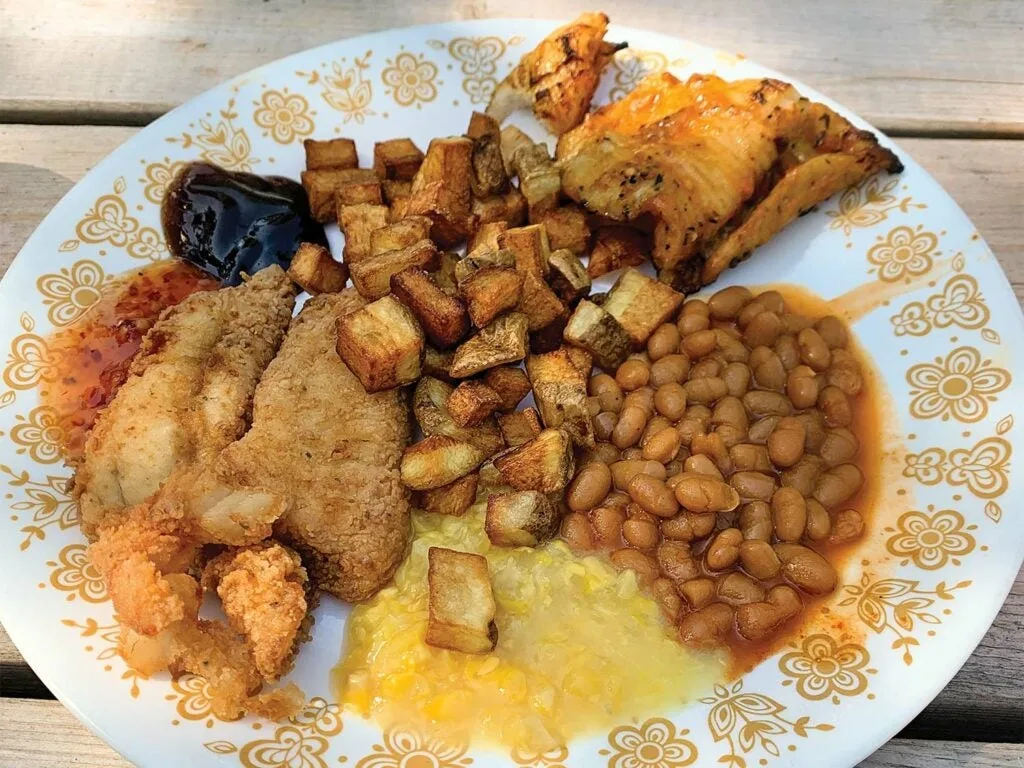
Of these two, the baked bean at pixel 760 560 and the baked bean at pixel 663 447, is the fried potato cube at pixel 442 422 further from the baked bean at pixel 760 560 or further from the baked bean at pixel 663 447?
the baked bean at pixel 760 560

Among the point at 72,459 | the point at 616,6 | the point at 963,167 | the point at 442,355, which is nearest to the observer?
the point at 72,459

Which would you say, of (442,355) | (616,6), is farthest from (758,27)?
(442,355)

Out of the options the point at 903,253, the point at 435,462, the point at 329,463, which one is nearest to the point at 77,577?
the point at 329,463

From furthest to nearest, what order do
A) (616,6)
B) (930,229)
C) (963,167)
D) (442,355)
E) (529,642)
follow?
(616,6), (963,167), (930,229), (442,355), (529,642)

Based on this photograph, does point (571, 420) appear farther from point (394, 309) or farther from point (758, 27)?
point (758, 27)

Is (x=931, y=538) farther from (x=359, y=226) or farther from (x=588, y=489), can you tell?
(x=359, y=226)

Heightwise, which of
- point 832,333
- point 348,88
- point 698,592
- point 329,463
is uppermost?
point 348,88
